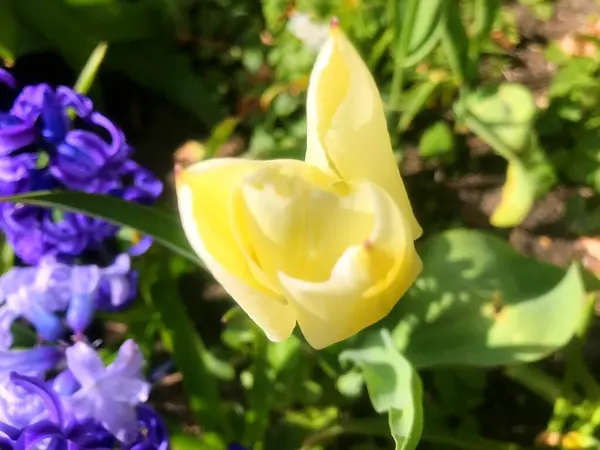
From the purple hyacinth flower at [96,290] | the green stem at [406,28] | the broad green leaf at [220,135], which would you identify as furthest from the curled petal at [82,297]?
the green stem at [406,28]

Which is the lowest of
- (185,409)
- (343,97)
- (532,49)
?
(185,409)

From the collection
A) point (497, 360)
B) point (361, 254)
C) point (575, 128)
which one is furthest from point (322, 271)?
point (575, 128)

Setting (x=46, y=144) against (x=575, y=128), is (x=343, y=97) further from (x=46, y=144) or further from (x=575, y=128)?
(x=575, y=128)

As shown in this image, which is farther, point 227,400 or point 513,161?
point 227,400

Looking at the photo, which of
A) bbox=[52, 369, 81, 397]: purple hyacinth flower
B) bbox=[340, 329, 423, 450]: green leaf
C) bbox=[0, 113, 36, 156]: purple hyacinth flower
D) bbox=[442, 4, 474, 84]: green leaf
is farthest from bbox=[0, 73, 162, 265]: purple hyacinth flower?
bbox=[442, 4, 474, 84]: green leaf

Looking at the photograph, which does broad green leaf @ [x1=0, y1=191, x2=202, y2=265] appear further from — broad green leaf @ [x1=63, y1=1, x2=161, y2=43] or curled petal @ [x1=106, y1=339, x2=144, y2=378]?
broad green leaf @ [x1=63, y1=1, x2=161, y2=43]

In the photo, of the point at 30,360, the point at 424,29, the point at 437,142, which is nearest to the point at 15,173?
the point at 30,360

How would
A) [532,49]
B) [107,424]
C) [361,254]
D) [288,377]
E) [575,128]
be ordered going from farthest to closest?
[532,49], [575,128], [288,377], [107,424], [361,254]

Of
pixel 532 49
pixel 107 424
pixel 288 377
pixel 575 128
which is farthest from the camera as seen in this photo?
pixel 532 49
